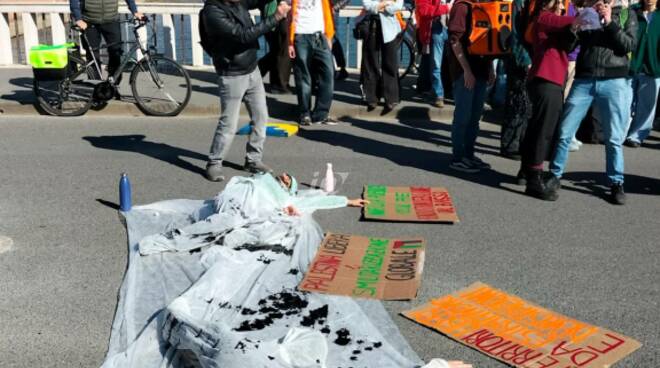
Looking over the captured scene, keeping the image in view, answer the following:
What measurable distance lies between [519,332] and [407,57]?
31.7 feet

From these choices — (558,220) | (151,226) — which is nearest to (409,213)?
(558,220)

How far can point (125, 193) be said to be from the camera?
596 centimetres

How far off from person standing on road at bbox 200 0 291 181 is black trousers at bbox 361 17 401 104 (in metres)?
2.96

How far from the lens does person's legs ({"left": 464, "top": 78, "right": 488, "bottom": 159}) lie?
7.41 meters

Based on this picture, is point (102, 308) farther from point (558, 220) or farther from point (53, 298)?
point (558, 220)

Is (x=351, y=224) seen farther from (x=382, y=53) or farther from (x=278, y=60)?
(x=278, y=60)

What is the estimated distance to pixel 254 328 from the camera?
402 cm

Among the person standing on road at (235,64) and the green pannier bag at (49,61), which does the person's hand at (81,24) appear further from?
the person standing on road at (235,64)

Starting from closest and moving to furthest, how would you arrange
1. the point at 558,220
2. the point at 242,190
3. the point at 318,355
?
the point at 318,355 < the point at 242,190 < the point at 558,220

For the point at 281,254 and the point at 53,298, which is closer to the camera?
the point at 53,298

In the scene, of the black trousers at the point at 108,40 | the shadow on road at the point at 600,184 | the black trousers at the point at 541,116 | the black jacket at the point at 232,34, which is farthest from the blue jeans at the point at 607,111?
the black trousers at the point at 108,40

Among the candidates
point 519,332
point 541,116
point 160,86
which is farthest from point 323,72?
point 519,332

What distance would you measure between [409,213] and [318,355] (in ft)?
9.44

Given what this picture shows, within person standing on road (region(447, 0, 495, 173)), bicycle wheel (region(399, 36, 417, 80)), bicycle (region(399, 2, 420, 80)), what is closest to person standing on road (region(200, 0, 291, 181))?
person standing on road (region(447, 0, 495, 173))
